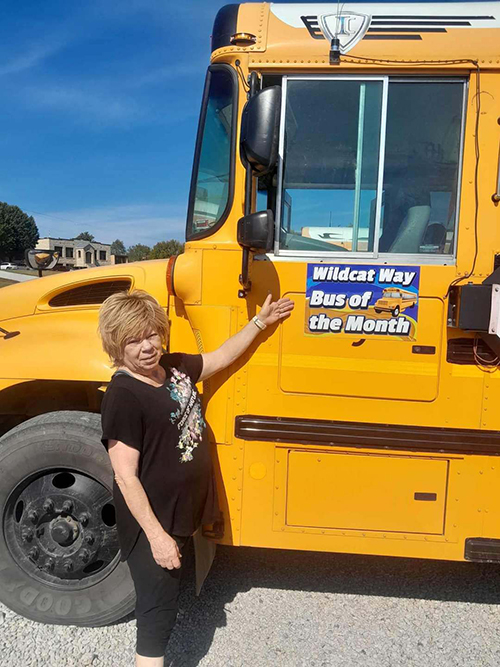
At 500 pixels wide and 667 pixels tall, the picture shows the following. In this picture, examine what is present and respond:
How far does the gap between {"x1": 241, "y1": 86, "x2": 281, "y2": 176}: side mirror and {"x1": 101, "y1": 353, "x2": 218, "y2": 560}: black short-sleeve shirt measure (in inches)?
38.5

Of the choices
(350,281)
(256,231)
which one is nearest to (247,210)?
(256,231)

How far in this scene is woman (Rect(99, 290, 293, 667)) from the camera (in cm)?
196

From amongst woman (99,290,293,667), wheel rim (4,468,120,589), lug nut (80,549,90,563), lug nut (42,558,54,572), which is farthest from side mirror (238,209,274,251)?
lug nut (42,558,54,572)

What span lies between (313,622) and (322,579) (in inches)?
15.4

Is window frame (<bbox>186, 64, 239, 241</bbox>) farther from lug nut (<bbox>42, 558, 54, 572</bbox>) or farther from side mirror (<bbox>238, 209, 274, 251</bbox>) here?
lug nut (<bbox>42, 558, 54, 572</bbox>)

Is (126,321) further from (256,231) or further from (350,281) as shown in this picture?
(350,281)

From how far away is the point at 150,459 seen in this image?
2.03 m

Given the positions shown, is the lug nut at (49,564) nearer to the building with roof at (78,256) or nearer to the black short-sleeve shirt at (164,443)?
the black short-sleeve shirt at (164,443)

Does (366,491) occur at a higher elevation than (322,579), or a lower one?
Answer: higher

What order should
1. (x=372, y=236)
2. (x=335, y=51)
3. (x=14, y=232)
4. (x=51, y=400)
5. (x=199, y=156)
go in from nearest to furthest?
(x=335, y=51)
(x=372, y=236)
(x=199, y=156)
(x=51, y=400)
(x=14, y=232)

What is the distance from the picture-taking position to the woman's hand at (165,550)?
77.8 inches

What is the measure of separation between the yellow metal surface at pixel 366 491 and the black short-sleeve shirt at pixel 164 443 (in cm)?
49

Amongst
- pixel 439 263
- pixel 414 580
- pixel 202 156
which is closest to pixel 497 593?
pixel 414 580

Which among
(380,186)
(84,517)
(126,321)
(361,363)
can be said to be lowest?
(84,517)
